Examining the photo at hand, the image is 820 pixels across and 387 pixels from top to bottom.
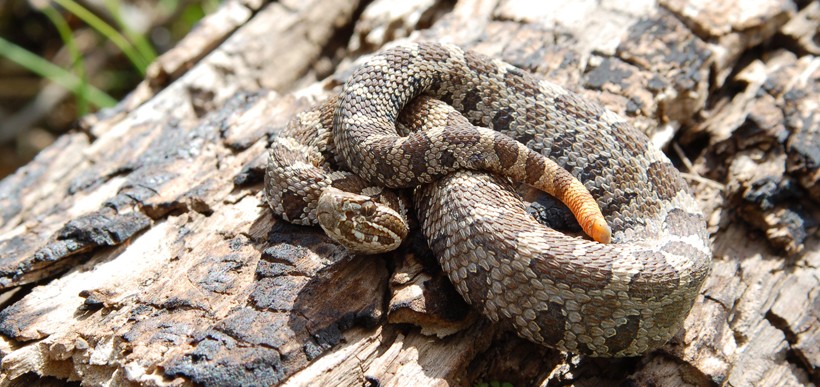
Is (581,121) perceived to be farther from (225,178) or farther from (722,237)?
(225,178)

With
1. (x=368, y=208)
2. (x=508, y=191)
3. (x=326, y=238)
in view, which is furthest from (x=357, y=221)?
(x=508, y=191)

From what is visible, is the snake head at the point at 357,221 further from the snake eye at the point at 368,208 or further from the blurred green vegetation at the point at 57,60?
the blurred green vegetation at the point at 57,60

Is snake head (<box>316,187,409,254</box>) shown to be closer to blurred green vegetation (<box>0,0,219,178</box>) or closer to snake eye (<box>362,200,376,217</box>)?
snake eye (<box>362,200,376,217</box>)

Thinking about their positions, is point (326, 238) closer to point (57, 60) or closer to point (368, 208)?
point (368, 208)

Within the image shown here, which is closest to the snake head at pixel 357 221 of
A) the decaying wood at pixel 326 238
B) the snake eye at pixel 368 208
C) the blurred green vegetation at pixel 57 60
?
the snake eye at pixel 368 208

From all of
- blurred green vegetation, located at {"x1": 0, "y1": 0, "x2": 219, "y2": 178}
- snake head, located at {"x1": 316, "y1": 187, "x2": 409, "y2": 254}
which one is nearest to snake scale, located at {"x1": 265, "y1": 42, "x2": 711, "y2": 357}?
snake head, located at {"x1": 316, "y1": 187, "x2": 409, "y2": 254}

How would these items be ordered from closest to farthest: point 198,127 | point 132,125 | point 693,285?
1. point 693,285
2. point 198,127
3. point 132,125

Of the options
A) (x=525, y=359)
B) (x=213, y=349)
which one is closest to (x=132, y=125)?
(x=213, y=349)
